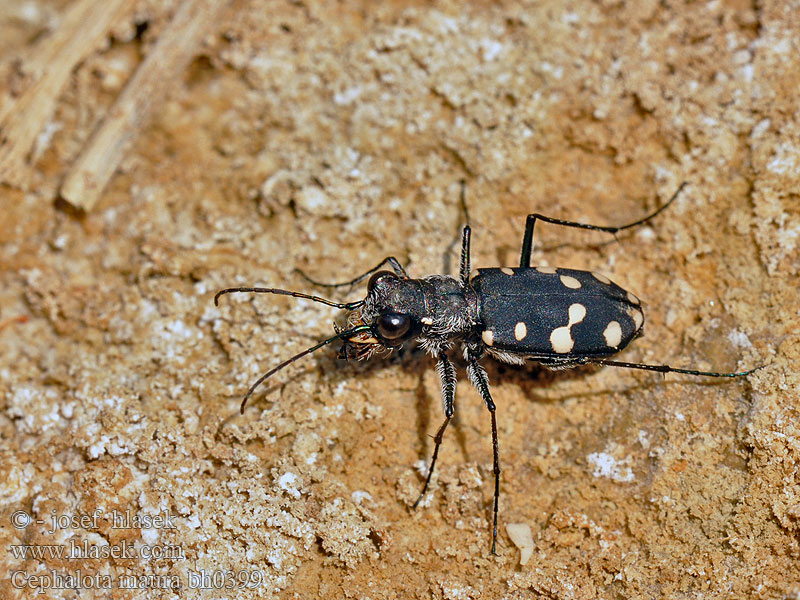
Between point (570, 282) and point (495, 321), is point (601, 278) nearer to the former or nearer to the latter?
point (570, 282)

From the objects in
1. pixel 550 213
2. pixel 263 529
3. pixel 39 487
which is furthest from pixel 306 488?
pixel 550 213

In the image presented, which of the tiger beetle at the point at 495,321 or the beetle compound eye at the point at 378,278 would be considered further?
the beetle compound eye at the point at 378,278

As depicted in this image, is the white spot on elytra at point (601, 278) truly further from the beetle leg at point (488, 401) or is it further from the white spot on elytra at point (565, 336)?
the beetle leg at point (488, 401)

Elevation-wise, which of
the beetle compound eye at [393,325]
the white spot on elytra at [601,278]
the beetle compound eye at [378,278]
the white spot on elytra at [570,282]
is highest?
the white spot on elytra at [601,278]

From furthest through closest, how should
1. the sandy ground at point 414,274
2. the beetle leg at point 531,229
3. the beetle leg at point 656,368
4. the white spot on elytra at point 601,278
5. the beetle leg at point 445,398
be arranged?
the beetle leg at point 531,229 < the white spot on elytra at point 601,278 < the beetle leg at point 656,368 < the beetle leg at point 445,398 < the sandy ground at point 414,274

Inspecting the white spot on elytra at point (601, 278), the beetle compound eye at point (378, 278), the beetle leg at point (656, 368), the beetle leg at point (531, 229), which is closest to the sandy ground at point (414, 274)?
the beetle leg at point (656, 368)

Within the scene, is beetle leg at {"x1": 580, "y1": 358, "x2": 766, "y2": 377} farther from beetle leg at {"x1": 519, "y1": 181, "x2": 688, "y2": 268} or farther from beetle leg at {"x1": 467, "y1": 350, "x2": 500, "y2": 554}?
beetle leg at {"x1": 519, "y1": 181, "x2": 688, "y2": 268}

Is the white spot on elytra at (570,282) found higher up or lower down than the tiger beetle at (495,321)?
higher up

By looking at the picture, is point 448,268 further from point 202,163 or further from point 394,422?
point 202,163
